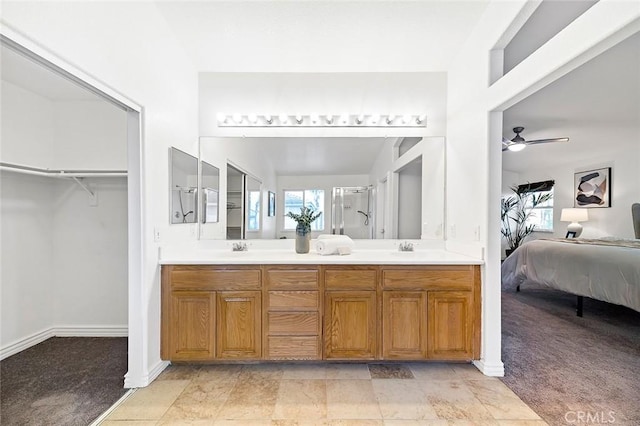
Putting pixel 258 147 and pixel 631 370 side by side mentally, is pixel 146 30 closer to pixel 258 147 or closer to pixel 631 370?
pixel 258 147

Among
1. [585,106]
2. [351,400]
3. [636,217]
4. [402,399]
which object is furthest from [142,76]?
[636,217]

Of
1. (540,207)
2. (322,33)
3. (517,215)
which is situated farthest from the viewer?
(517,215)

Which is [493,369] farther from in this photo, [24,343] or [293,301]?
[24,343]

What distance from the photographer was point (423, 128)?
9.65 feet

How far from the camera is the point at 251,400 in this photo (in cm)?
195

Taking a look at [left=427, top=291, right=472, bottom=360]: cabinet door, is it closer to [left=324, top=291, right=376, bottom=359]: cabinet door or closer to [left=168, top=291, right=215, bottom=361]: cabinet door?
[left=324, top=291, right=376, bottom=359]: cabinet door

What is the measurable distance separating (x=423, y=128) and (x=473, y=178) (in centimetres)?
78

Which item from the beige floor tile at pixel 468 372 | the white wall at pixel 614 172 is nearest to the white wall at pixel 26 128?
the beige floor tile at pixel 468 372

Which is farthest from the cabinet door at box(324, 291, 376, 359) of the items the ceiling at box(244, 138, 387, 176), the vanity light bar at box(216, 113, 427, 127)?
the vanity light bar at box(216, 113, 427, 127)

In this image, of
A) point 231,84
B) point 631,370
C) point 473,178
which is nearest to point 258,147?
point 231,84

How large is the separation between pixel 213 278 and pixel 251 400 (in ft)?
2.80

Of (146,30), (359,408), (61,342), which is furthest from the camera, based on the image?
(61,342)

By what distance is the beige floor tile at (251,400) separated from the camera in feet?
5.95

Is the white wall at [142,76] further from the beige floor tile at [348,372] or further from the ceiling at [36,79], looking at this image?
the beige floor tile at [348,372]
